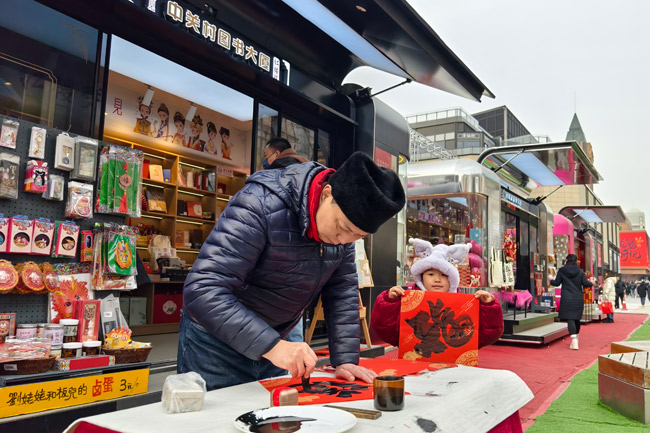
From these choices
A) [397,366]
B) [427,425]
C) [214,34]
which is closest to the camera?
[427,425]

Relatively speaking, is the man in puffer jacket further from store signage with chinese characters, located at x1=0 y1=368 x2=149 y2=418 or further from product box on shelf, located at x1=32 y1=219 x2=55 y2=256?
product box on shelf, located at x1=32 y1=219 x2=55 y2=256

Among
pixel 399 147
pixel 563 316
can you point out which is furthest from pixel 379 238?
pixel 563 316

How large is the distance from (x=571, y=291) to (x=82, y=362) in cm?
824

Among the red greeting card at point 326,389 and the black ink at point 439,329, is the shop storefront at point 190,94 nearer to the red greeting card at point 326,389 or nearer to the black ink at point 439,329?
the black ink at point 439,329

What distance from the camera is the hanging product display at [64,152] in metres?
Answer: 3.48

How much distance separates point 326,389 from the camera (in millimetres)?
1512

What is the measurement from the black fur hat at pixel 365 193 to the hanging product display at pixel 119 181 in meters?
2.81

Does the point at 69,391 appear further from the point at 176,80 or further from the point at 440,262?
the point at 176,80

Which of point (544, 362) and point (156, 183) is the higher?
point (156, 183)

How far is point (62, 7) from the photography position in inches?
148

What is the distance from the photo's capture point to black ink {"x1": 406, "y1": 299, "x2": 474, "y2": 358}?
259 centimetres

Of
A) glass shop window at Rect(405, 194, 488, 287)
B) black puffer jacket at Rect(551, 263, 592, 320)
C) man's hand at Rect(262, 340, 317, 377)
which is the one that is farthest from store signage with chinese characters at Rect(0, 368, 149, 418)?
black puffer jacket at Rect(551, 263, 592, 320)

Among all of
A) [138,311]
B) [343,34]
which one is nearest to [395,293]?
[343,34]

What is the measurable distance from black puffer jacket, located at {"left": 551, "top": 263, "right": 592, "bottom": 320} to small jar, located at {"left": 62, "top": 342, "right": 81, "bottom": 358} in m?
8.08
